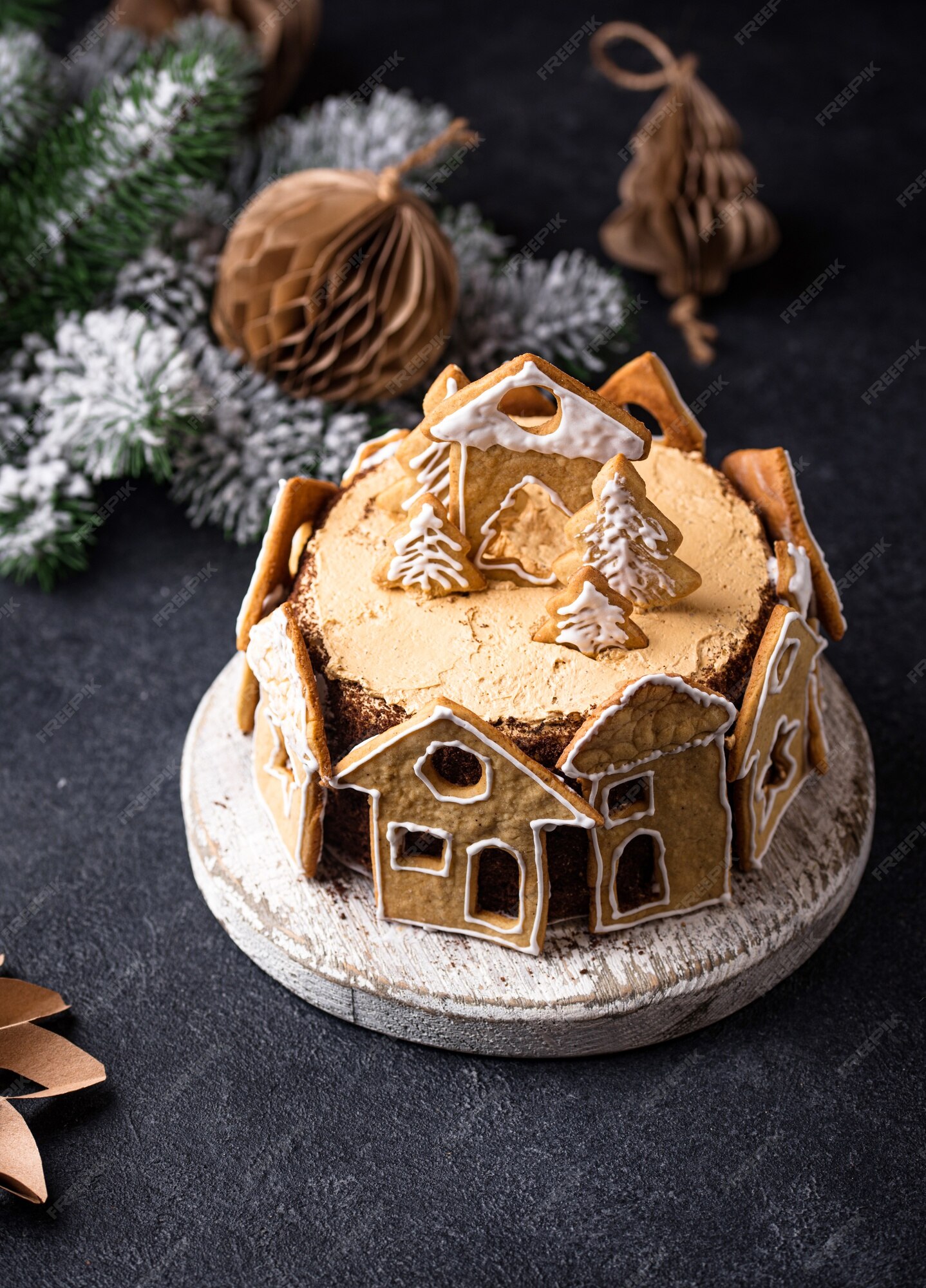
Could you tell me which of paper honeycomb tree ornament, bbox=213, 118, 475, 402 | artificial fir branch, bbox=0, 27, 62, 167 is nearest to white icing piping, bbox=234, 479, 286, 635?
paper honeycomb tree ornament, bbox=213, 118, 475, 402

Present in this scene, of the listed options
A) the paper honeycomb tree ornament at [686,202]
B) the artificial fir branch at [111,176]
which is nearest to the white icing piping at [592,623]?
the artificial fir branch at [111,176]

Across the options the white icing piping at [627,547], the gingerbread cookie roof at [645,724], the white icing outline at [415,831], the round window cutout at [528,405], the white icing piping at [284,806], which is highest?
the white icing piping at [627,547]

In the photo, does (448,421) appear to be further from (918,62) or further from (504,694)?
(918,62)

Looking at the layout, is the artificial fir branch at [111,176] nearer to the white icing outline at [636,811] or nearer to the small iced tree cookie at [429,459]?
the small iced tree cookie at [429,459]

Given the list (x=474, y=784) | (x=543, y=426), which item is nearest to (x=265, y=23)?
(x=543, y=426)

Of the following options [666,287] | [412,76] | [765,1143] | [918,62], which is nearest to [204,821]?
[765,1143]

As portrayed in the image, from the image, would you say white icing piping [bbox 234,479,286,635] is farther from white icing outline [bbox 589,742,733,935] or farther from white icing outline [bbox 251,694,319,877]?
white icing outline [bbox 589,742,733,935]

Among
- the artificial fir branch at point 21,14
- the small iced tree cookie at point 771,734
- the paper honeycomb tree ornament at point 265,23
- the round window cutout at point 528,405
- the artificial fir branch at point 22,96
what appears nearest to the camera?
the small iced tree cookie at point 771,734
